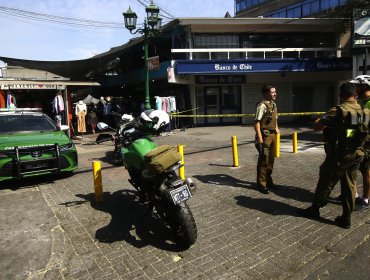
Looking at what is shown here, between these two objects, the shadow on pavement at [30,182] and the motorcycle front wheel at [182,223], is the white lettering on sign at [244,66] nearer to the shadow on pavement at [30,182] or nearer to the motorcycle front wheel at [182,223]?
the shadow on pavement at [30,182]

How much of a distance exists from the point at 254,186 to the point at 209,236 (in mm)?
2301

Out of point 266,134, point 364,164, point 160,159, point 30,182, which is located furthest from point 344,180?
point 30,182

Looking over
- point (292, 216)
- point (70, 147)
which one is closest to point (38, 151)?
point (70, 147)

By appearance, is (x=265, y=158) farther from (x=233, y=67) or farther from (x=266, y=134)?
(x=233, y=67)

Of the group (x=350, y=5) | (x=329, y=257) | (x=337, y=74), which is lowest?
(x=329, y=257)

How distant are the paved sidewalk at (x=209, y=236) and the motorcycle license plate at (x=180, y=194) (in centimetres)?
67

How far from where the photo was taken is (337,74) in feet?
66.4

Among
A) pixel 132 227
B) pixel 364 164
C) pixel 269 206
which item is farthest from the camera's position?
pixel 269 206

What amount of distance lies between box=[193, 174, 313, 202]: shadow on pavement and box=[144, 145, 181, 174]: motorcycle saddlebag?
264 centimetres

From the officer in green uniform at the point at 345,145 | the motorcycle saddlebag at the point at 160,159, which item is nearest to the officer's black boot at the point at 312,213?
the officer in green uniform at the point at 345,145

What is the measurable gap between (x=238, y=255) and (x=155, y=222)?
4.68ft

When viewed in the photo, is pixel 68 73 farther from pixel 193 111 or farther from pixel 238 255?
pixel 238 255

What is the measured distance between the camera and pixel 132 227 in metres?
4.52

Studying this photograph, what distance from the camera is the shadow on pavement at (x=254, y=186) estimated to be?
552 cm
